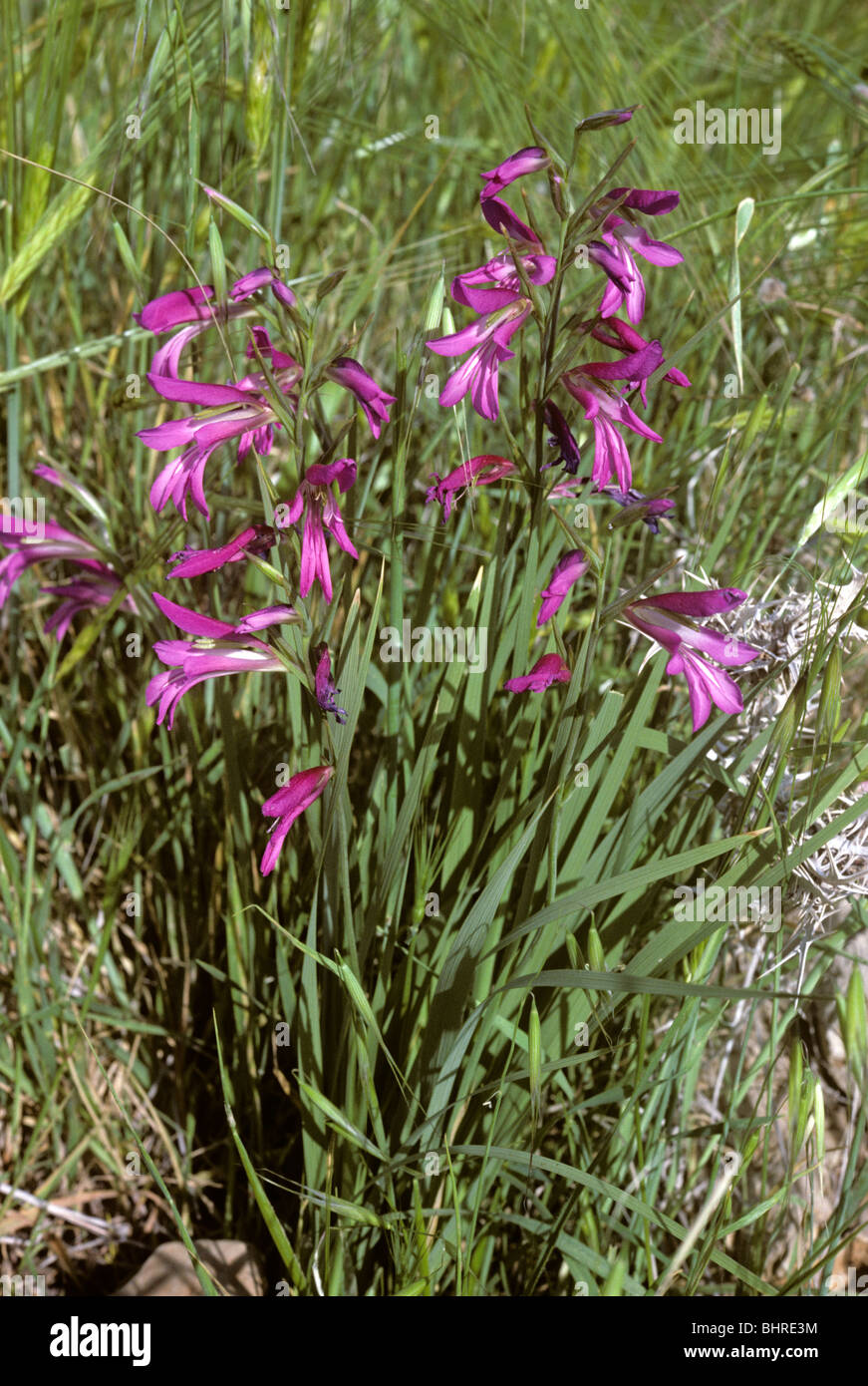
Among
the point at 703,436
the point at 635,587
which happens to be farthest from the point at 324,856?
the point at 703,436

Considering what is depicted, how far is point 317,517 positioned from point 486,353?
0.19 m

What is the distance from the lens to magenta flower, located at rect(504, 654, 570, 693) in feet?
2.83

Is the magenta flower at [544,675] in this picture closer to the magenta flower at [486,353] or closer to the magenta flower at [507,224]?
the magenta flower at [486,353]

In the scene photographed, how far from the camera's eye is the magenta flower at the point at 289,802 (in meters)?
0.84

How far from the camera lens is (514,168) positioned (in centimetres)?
83

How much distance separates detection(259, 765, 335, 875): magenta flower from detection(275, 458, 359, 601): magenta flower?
0.48ft

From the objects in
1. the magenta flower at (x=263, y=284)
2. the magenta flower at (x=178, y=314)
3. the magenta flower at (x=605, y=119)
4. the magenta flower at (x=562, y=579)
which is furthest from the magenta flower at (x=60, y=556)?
the magenta flower at (x=605, y=119)

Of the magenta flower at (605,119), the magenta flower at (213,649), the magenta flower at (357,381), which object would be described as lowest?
the magenta flower at (213,649)

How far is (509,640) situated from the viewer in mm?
1007

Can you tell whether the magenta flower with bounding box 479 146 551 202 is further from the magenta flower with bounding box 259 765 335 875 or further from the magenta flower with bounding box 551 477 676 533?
the magenta flower with bounding box 259 765 335 875

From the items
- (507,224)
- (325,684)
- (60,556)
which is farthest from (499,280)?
(60,556)

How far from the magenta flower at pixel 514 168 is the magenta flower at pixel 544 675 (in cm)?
36

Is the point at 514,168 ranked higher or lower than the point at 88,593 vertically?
higher

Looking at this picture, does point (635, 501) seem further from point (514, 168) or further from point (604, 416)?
point (514, 168)
